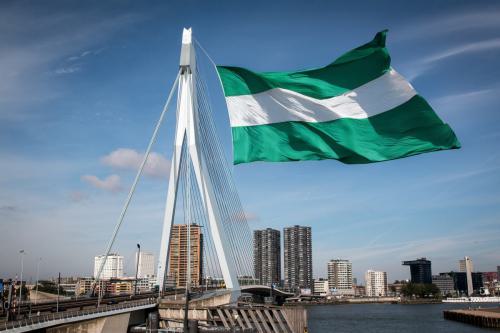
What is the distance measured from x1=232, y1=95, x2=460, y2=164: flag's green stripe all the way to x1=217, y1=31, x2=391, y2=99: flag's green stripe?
94cm

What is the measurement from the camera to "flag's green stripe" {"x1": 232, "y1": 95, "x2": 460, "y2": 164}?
38.1 feet

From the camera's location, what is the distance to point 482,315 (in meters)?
75.8

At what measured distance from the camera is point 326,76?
13.1 metres

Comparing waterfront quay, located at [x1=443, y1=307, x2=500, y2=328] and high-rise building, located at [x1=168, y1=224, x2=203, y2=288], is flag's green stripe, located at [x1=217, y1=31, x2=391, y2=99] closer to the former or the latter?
high-rise building, located at [x1=168, y1=224, x2=203, y2=288]

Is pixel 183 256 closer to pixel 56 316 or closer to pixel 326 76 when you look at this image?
pixel 56 316

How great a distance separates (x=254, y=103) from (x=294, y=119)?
1.17m

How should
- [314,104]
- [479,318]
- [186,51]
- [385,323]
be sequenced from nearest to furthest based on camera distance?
[314,104]
[186,51]
[479,318]
[385,323]

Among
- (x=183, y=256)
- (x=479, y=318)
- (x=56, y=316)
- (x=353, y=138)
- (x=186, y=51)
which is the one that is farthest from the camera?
(x=183, y=256)

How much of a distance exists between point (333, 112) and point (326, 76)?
3.17 feet

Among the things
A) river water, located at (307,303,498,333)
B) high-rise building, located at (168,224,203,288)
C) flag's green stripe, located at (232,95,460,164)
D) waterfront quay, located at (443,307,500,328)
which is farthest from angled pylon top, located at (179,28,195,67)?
waterfront quay, located at (443,307,500,328)

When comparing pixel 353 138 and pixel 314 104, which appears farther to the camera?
pixel 314 104

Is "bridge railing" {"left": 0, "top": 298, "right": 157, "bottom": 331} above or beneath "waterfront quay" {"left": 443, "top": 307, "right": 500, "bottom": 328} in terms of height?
above

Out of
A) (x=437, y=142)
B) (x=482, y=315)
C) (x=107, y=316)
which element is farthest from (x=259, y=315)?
(x=482, y=315)

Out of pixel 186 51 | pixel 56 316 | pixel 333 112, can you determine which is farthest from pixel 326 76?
pixel 56 316
